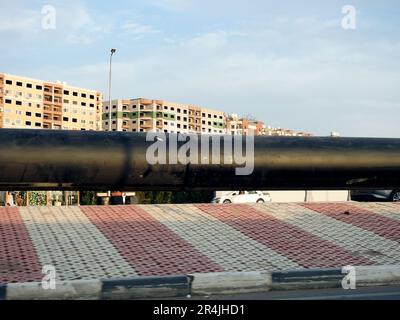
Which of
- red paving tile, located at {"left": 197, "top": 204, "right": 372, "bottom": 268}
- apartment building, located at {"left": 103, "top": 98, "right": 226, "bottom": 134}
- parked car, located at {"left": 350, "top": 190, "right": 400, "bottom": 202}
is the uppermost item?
apartment building, located at {"left": 103, "top": 98, "right": 226, "bottom": 134}

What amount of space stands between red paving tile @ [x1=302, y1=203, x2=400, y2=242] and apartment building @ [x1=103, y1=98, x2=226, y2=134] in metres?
102

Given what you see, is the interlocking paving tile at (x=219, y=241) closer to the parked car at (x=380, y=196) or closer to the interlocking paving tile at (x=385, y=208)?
the interlocking paving tile at (x=385, y=208)

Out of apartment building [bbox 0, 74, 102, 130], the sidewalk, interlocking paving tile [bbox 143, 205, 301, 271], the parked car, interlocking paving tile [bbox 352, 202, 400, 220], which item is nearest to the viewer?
the sidewalk

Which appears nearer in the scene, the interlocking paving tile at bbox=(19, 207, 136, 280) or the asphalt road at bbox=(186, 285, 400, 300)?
the asphalt road at bbox=(186, 285, 400, 300)

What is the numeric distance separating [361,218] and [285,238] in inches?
142

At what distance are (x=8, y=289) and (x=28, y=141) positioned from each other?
4.30m

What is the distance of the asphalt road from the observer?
6172mm

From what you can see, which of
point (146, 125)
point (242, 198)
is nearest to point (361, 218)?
point (242, 198)

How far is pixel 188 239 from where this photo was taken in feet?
35.2

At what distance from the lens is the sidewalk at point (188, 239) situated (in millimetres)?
8336

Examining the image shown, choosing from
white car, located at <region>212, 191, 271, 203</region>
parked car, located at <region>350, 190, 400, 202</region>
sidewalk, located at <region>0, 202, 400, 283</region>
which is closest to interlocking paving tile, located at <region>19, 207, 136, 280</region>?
sidewalk, located at <region>0, 202, 400, 283</region>

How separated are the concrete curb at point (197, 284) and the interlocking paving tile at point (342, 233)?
1327 millimetres

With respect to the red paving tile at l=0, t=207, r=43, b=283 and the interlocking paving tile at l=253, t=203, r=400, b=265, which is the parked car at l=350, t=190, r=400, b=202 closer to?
the interlocking paving tile at l=253, t=203, r=400, b=265

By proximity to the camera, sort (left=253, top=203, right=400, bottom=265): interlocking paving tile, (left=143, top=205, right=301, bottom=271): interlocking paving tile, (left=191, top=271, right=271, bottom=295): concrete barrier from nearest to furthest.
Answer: (left=191, top=271, right=271, bottom=295): concrete barrier < (left=143, top=205, right=301, bottom=271): interlocking paving tile < (left=253, top=203, right=400, bottom=265): interlocking paving tile
